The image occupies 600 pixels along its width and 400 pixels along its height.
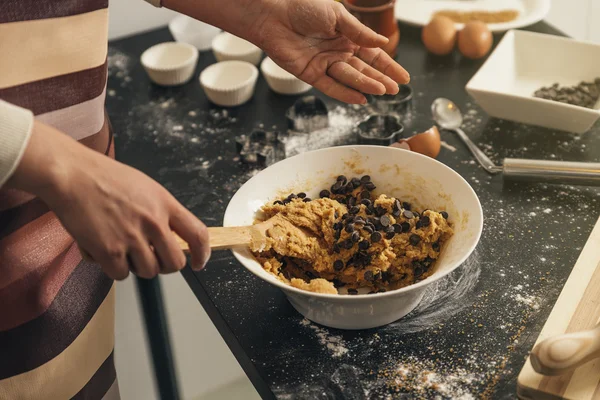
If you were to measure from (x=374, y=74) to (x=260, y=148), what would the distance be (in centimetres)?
36

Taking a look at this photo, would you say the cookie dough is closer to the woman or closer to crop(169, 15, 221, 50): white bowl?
the woman

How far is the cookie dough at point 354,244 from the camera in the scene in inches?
38.9

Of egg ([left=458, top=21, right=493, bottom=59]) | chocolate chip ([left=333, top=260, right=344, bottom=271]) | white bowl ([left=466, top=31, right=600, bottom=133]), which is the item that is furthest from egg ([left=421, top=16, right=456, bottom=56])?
chocolate chip ([left=333, top=260, right=344, bottom=271])

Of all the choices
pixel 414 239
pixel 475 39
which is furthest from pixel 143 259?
pixel 475 39

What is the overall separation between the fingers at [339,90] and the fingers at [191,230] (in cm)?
50

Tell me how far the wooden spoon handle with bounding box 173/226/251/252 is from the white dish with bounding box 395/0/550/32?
113cm

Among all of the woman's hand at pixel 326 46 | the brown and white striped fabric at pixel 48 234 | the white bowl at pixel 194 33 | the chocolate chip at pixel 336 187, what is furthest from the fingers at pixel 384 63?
the white bowl at pixel 194 33

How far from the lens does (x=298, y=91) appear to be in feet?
5.40

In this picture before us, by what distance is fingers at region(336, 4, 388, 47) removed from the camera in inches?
46.6

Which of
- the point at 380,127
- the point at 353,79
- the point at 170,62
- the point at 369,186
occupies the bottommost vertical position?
the point at 170,62

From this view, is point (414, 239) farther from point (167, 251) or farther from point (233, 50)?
point (233, 50)

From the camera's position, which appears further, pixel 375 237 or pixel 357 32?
pixel 357 32

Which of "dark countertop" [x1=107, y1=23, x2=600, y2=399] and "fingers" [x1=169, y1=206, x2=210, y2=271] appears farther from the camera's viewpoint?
"dark countertop" [x1=107, y1=23, x2=600, y2=399]

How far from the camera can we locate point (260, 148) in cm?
144
